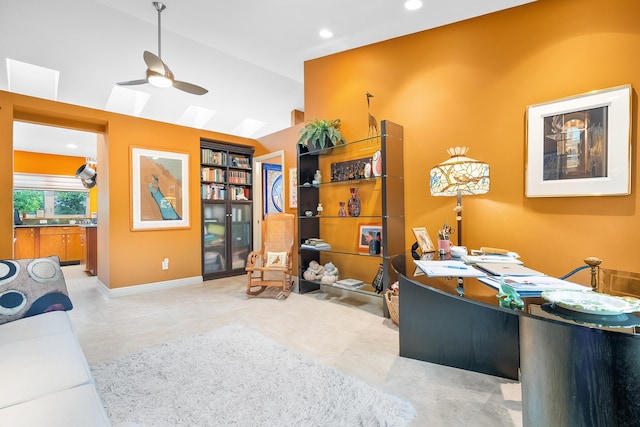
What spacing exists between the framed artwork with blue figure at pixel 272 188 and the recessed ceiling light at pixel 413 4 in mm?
3748

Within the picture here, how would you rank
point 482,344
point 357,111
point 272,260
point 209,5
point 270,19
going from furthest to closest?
point 272,260
point 357,111
point 270,19
point 209,5
point 482,344

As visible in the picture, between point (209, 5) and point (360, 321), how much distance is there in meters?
3.47

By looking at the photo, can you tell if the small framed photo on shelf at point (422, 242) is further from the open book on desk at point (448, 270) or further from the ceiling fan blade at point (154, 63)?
the ceiling fan blade at point (154, 63)

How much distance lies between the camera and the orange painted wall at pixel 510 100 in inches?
81.4

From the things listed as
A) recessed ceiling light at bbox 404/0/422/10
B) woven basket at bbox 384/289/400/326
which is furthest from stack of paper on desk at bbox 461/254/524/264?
recessed ceiling light at bbox 404/0/422/10

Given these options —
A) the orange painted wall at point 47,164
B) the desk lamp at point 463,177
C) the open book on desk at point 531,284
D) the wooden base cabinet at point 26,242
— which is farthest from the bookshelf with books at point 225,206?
the orange painted wall at point 47,164

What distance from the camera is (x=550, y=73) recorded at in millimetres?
2299

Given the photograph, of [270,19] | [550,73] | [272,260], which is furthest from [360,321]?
[270,19]

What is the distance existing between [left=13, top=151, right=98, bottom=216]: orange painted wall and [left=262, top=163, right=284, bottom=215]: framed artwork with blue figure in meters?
5.40

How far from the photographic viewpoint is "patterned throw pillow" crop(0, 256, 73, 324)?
177cm

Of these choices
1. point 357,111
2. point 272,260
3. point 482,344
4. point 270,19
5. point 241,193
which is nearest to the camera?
point 482,344

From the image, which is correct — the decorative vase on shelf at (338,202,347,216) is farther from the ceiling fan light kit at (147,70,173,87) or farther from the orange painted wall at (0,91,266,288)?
the orange painted wall at (0,91,266,288)

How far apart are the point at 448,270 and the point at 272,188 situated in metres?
4.77

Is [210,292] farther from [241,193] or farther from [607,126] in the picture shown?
[607,126]
